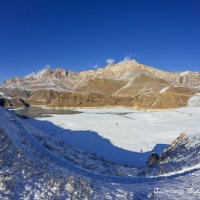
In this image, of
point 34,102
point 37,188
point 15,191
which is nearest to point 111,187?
point 37,188

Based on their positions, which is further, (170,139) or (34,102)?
(34,102)

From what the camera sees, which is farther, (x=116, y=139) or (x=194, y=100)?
(x=194, y=100)

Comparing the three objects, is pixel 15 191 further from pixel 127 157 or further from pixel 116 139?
pixel 116 139

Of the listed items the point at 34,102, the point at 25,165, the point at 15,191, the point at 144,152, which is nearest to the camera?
the point at 15,191

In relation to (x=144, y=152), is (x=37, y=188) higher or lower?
higher

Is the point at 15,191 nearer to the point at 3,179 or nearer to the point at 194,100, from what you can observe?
the point at 3,179

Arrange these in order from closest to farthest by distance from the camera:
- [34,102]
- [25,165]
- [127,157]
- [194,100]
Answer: [25,165]
[127,157]
[194,100]
[34,102]

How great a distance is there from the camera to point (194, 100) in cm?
11069

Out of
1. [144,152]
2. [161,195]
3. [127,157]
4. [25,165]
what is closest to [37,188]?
[25,165]

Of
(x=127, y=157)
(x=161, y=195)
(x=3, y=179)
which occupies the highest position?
(x=3, y=179)

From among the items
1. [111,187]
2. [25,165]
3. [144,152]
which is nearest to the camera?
[111,187]

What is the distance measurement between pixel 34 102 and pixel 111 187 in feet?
553

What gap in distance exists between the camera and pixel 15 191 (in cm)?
890

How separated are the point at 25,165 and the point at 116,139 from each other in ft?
104
